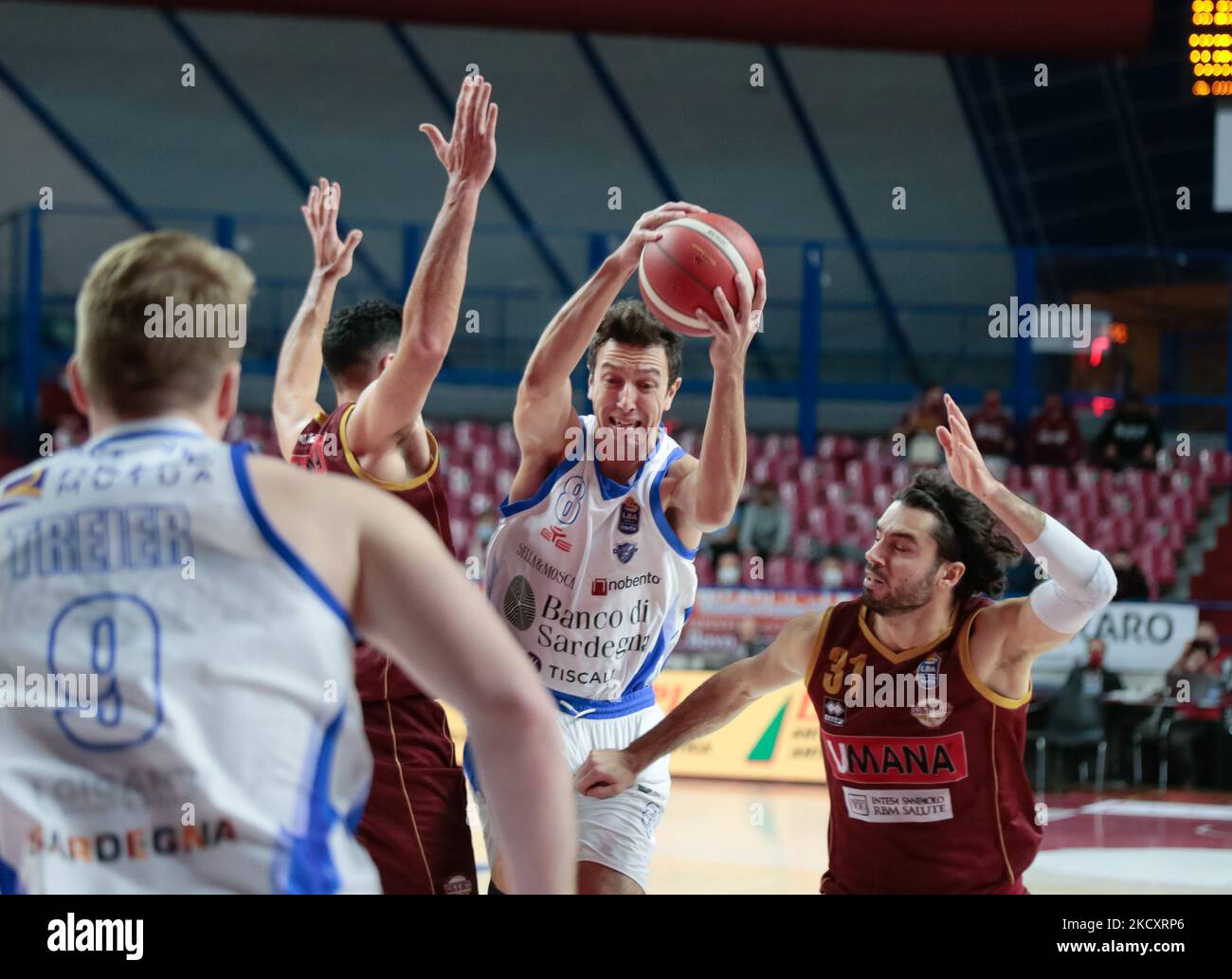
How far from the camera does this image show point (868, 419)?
1784 centimetres

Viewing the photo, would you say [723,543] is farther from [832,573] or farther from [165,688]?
[165,688]

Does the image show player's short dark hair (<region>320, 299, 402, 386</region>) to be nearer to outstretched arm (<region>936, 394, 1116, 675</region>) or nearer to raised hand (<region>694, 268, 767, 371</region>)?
raised hand (<region>694, 268, 767, 371</region>)

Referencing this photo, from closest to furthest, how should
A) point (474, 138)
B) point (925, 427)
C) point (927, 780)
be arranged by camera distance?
1. point (474, 138)
2. point (927, 780)
3. point (925, 427)

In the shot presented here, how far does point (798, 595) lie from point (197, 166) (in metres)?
10.2

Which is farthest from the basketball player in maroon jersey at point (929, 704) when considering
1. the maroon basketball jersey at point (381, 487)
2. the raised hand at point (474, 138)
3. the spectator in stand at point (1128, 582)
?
the spectator in stand at point (1128, 582)

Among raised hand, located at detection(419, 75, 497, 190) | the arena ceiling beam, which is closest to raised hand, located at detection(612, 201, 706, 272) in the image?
raised hand, located at detection(419, 75, 497, 190)

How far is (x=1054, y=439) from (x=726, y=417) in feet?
38.1

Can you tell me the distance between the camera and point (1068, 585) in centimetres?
363

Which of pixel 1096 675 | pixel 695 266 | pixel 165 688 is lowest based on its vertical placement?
pixel 1096 675

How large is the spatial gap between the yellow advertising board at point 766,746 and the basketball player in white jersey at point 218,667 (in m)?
8.88

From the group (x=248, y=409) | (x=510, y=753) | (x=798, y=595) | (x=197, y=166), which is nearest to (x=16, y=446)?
(x=248, y=409)

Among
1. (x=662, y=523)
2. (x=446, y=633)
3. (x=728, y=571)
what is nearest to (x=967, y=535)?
(x=662, y=523)
